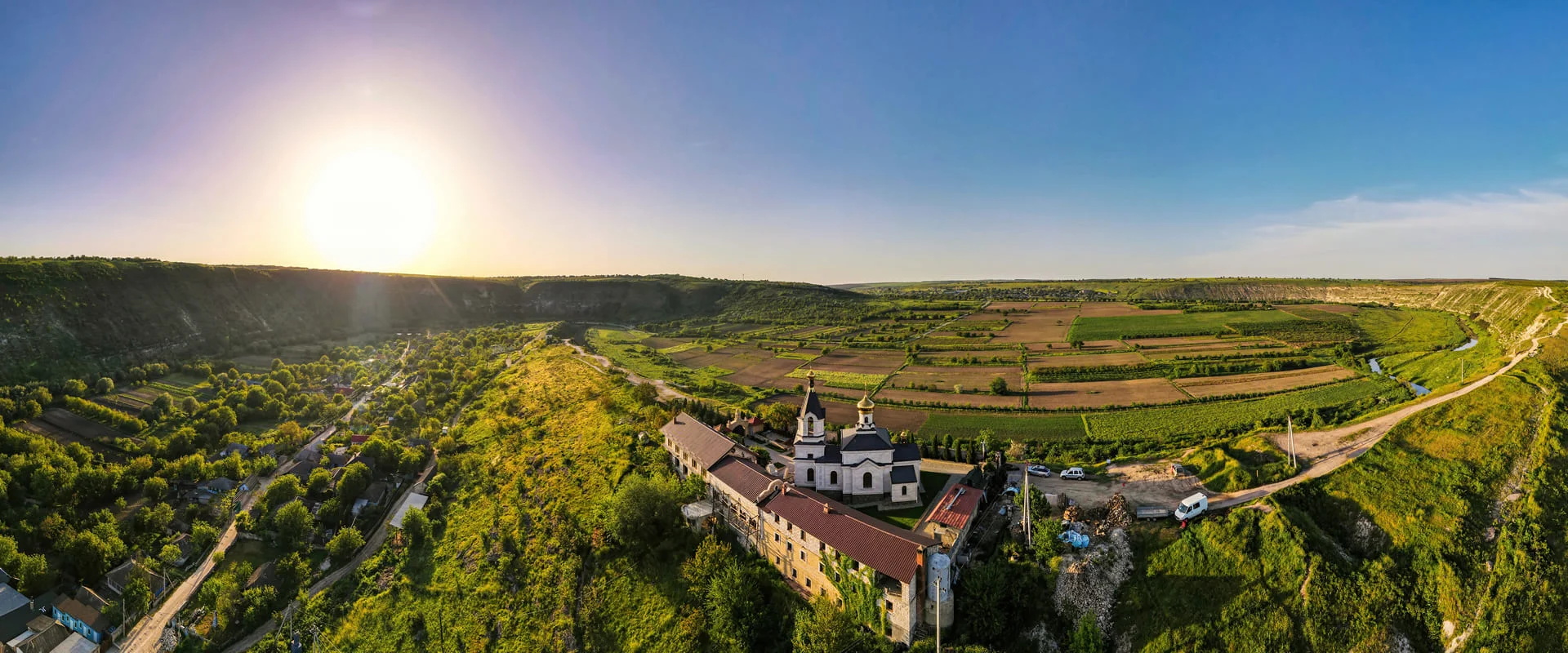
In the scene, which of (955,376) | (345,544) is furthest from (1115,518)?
(345,544)

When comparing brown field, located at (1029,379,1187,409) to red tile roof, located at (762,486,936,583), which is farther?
brown field, located at (1029,379,1187,409)

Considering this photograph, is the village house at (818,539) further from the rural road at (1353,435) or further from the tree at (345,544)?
the tree at (345,544)

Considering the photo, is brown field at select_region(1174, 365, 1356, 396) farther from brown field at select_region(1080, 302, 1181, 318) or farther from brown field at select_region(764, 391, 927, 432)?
brown field at select_region(1080, 302, 1181, 318)

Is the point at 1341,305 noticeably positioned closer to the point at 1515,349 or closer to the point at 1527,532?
the point at 1515,349

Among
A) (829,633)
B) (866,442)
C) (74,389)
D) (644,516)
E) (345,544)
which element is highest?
(866,442)

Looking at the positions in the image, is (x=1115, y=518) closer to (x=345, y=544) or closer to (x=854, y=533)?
(x=854, y=533)

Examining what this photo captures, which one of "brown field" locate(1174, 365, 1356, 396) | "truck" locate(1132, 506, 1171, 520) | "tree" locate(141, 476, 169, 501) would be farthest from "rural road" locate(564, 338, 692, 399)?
"brown field" locate(1174, 365, 1356, 396)

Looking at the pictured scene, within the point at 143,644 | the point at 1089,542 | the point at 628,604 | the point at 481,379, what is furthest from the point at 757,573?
the point at 481,379
